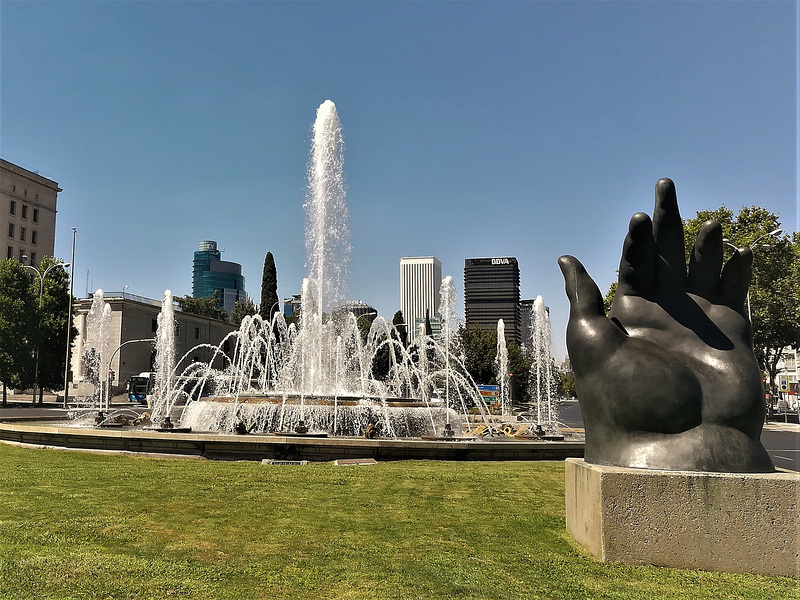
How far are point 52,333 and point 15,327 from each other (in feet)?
9.64

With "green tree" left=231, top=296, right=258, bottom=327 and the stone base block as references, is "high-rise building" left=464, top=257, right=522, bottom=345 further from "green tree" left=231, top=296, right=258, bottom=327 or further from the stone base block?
the stone base block

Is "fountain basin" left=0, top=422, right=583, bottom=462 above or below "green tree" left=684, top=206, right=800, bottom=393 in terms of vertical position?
below

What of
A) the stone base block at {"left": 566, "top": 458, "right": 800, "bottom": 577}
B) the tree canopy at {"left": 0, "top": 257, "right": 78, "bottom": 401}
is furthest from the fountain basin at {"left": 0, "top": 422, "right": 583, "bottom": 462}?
the tree canopy at {"left": 0, "top": 257, "right": 78, "bottom": 401}

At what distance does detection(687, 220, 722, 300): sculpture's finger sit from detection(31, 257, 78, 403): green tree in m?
46.5

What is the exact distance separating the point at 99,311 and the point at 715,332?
187 ft

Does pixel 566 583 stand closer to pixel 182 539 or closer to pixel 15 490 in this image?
pixel 182 539

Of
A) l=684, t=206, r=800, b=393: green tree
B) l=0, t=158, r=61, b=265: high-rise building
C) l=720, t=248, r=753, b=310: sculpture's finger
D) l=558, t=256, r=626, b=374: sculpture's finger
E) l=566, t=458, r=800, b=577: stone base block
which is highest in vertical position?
l=0, t=158, r=61, b=265: high-rise building

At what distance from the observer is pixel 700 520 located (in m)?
5.62

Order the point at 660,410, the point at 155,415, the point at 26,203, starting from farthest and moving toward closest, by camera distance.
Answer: the point at 26,203 → the point at 155,415 → the point at 660,410

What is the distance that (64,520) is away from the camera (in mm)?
6871

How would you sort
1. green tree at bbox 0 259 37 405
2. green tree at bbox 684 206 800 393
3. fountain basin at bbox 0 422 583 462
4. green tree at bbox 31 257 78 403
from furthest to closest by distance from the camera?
1. green tree at bbox 31 257 78 403
2. green tree at bbox 0 259 37 405
3. green tree at bbox 684 206 800 393
4. fountain basin at bbox 0 422 583 462

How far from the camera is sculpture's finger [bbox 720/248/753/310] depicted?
6652mm

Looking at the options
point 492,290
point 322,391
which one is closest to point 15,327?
point 322,391

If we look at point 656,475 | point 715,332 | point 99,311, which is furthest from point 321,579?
point 99,311
